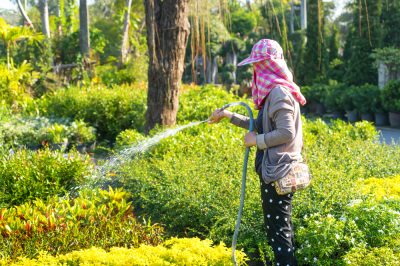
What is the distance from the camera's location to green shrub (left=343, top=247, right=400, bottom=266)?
3.79m

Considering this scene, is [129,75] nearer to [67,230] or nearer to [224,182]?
[224,182]

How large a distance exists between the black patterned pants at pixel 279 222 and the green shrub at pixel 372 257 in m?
0.40

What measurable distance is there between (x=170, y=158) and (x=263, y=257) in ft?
7.32

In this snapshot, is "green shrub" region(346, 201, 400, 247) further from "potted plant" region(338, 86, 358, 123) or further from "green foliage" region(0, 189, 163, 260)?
"potted plant" region(338, 86, 358, 123)

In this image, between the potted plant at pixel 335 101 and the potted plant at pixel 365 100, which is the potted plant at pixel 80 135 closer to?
the potted plant at pixel 365 100

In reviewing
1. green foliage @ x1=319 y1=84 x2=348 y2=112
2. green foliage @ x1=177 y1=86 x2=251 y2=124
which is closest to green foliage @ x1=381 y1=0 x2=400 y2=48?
green foliage @ x1=319 y1=84 x2=348 y2=112

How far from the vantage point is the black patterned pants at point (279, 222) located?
151 inches

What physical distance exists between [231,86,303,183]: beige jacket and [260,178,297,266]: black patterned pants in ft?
0.48

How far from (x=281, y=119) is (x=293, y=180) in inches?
16.3

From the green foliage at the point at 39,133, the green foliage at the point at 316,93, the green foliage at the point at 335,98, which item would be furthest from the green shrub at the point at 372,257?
the green foliage at the point at 316,93

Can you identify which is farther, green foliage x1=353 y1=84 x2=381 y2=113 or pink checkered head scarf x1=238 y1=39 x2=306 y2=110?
green foliage x1=353 y1=84 x2=381 y2=113

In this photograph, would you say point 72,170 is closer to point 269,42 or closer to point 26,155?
point 26,155

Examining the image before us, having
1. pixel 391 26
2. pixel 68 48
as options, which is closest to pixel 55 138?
pixel 68 48

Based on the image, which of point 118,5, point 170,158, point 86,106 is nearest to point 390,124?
point 86,106
